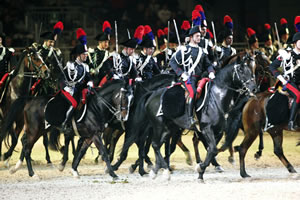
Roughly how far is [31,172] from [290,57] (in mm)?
4693

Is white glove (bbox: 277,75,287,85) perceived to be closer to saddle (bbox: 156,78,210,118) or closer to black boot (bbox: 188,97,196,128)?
saddle (bbox: 156,78,210,118)

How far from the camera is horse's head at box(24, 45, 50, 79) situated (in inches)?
521

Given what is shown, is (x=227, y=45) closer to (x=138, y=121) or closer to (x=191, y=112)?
(x=138, y=121)

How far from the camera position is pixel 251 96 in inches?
467

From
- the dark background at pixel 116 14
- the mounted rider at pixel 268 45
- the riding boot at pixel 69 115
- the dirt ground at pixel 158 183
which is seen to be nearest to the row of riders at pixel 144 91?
the riding boot at pixel 69 115

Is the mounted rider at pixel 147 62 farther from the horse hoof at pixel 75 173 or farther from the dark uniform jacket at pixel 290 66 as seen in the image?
the dark uniform jacket at pixel 290 66

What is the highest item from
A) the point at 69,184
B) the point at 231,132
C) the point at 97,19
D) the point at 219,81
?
the point at 97,19

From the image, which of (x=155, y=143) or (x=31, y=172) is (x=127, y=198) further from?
(x=31, y=172)

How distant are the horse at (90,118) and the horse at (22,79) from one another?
631 mm

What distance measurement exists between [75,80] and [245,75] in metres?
3.06

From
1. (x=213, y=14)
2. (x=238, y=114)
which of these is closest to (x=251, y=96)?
(x=238, y=114)

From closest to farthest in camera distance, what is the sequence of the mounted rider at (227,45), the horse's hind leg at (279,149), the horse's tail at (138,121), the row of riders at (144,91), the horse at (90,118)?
the row of riders at (144,91)
the horse's hind leg at (279,149)
the horse at (90,118)
the horse's tail at (138,121)
the mounted rider at (227,45)

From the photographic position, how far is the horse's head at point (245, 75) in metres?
10.9

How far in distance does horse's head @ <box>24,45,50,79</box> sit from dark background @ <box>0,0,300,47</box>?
7491mm
